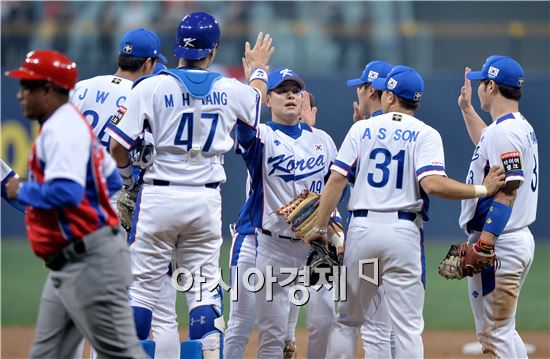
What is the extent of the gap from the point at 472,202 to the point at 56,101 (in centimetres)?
313

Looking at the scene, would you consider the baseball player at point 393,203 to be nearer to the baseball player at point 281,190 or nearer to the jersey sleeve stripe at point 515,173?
the jersey sleeve stripe at point 515,173

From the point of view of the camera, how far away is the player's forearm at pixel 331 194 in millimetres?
6199

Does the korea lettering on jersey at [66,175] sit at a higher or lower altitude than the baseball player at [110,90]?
lower

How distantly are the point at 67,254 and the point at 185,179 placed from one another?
4.80ft

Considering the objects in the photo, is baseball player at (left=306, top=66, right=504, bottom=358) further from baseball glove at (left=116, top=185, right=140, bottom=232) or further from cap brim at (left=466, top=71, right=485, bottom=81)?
baseball glove at (left=116, top=185, right=140, bottom=232)

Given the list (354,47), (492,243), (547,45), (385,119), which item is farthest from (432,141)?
(547,45)

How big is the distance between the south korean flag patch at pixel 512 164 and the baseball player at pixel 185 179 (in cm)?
184

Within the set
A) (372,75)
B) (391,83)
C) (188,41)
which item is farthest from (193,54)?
(372,75)

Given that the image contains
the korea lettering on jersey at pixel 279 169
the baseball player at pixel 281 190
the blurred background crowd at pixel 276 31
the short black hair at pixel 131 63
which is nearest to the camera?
the baseball player at pixel 281 190

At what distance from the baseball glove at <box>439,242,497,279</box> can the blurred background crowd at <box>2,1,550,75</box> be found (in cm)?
993

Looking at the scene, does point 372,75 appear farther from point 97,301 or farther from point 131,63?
point 97,301

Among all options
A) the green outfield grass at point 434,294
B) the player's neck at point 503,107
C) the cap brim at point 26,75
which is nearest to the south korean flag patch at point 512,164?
the player's neck at point 503,107

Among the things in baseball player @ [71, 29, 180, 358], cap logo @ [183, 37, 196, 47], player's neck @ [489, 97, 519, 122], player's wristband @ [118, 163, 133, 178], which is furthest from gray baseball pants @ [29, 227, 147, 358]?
player's neck @ [489, 97, 519, 122]

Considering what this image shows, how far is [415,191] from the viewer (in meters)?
6.20
